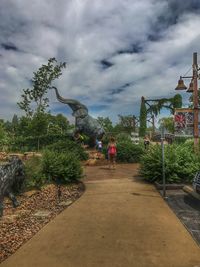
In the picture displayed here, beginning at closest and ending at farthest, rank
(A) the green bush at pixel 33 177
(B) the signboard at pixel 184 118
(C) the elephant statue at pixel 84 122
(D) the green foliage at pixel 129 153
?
(A) the green bush at pixel 33 177 < (B) the signboard at pixel 184 118 < (D) the green foliage at pixel 129 153 < (C) the elephant statue at pixel 84 122

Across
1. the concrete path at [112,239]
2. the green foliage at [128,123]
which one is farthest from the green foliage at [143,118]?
the concrete path at [112,239]

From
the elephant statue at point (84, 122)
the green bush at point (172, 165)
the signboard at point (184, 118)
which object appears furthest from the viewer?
the elephant statue at point (84, 122)

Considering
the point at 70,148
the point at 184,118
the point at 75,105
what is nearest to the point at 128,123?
the point at 75,105

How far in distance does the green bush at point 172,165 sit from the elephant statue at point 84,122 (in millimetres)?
12182

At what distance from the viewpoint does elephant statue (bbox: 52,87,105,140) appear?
75.5 feet

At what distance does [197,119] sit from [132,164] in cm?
468

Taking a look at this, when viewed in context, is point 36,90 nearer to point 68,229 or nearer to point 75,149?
point 75,149

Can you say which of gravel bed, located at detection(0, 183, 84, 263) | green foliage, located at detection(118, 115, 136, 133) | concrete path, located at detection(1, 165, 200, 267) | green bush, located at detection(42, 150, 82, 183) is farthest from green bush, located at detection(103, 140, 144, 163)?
green foliage, located at detection(118, 115, 136, 133)

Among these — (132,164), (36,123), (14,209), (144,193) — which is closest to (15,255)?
(14,209)

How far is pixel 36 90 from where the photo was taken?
3166 cm

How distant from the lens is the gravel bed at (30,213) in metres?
5.22

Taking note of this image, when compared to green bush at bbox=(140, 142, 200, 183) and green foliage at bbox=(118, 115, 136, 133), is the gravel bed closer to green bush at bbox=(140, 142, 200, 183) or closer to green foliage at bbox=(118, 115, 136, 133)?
green bush at bbox=(140, 142, 200, 183)

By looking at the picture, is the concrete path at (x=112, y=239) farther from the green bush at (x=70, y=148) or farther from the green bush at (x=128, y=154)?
the green bush at (x=70, y=148)

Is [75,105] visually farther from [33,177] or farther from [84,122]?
[33,177]
